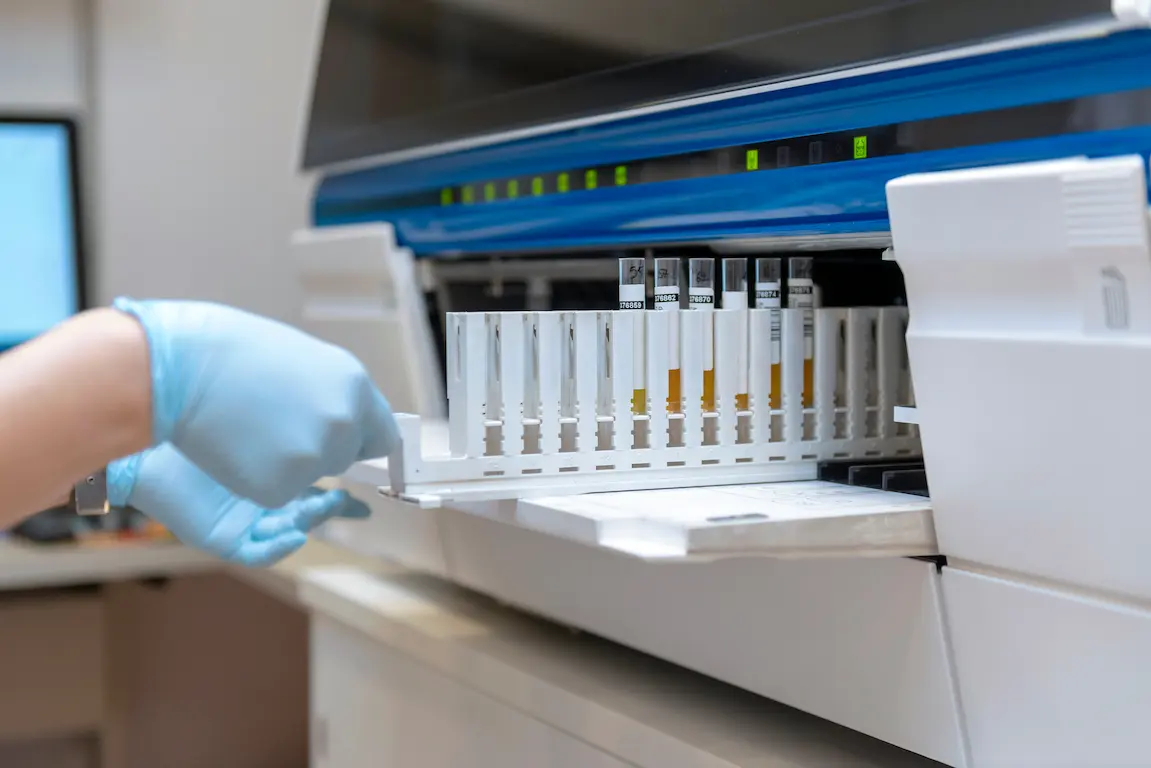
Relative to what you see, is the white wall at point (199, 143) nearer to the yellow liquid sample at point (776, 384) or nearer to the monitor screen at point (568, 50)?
the monitor screen at point (568, 50)

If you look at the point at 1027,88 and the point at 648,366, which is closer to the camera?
the point at 1027,88

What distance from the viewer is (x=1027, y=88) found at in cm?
70

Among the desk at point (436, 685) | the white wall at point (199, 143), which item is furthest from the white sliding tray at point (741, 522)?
the white wall at point (199, 143)

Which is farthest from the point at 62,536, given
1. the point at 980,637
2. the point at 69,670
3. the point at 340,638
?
the point at 980,637

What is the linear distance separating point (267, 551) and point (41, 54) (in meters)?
1.45

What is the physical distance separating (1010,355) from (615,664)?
527 millimetres

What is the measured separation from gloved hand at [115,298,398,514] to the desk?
30 cm

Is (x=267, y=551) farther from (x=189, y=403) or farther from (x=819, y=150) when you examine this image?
(x=819, y=150)

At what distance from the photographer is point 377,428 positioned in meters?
0.90

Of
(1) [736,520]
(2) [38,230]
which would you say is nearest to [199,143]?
(2) [38,230]

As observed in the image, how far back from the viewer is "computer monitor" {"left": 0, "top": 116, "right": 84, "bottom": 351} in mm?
2025

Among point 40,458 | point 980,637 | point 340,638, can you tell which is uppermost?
point 40,458

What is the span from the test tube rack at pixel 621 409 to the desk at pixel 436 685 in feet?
0.69

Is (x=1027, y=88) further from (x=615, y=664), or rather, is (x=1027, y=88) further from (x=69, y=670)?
(x=69, y=670)
